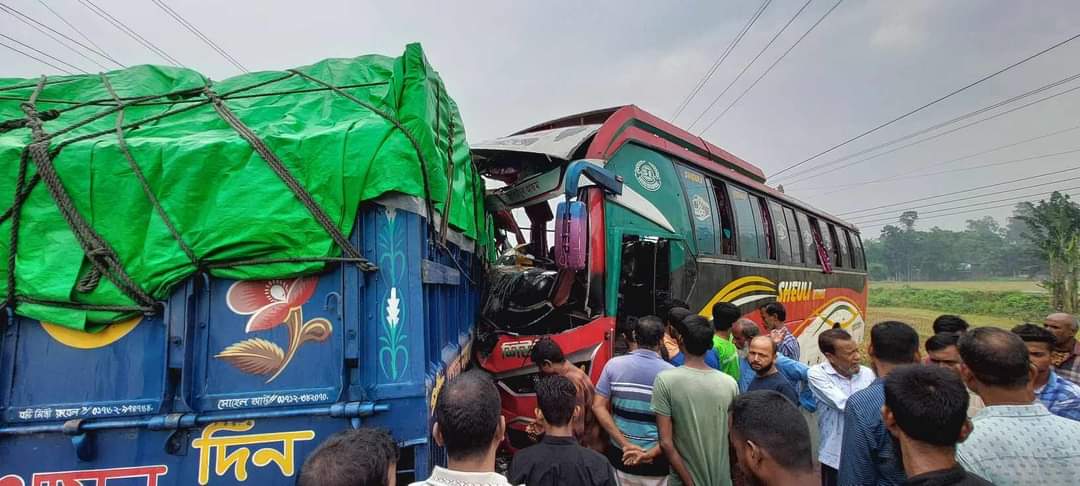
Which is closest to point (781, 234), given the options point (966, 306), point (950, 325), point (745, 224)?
point (745, 224)

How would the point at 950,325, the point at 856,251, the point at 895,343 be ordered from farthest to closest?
the point at 856,251
the point at 950,325
the point at 895,343

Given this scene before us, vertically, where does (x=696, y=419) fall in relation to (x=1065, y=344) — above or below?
below

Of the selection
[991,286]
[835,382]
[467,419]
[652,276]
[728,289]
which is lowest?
[991,286]

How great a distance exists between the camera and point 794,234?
841 cm

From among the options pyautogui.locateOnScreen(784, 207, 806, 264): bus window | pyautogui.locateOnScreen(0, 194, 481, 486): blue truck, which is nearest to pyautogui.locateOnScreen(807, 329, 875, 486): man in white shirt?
pyautogui.locateOnScreen(0, 194, 481, 486): blue truck

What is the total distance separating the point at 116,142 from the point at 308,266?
1.11 m

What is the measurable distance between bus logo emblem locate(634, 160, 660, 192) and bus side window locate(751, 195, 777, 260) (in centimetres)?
258

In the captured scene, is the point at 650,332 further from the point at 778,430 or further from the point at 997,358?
the point at 997,358

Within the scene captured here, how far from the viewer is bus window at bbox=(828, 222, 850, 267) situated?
33.8 feet

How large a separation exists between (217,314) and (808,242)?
9211 mm

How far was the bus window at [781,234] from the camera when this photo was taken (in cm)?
763

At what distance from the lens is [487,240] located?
574cm

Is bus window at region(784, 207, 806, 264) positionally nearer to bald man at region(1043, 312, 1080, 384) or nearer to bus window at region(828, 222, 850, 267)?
bus window at region(828, 222, 850, 267)

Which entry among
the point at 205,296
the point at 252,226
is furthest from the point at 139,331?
the point at 252,226
